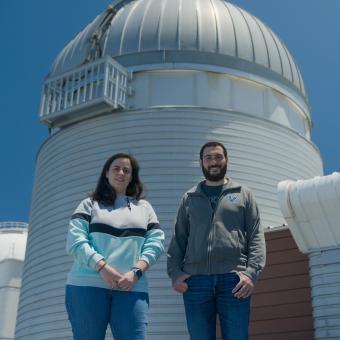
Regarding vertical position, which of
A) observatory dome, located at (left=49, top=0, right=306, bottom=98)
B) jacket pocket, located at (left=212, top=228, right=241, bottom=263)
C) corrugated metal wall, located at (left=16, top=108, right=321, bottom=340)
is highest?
observatory dome, located at (left=49, top=0, right=306, bottom=98)

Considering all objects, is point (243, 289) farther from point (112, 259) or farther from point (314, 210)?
point (314, 210)

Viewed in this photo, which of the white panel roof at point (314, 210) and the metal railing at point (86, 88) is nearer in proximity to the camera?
the white panel roof at point (314, 210)

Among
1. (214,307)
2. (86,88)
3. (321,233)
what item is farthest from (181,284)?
(86,88)

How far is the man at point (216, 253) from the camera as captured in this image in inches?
141

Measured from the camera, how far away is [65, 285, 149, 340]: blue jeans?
10.8ft

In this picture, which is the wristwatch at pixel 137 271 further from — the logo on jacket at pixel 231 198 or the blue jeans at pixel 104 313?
the logo on jacket at pixel 231 198

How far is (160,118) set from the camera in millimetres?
13016

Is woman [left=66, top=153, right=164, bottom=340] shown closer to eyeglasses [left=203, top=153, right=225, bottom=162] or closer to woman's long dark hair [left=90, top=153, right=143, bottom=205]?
A: woman's long dark hair [left=90, top=153, right=143, bottom=205]

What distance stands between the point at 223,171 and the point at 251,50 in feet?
37.3

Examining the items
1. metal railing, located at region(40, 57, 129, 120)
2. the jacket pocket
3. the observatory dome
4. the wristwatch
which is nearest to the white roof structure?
the jacket pocket

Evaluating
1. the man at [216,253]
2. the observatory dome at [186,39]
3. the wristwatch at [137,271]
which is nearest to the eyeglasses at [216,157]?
the man at [216,253]

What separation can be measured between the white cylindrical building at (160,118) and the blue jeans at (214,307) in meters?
7.86

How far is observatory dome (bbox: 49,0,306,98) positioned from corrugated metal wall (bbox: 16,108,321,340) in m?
1.82

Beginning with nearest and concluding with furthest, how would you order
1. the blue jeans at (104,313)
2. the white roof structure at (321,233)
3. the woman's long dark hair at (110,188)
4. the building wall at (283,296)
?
the blue jeans at (104,313) → the woman's long dark hair at (110,188) → the white roof structure at (321,233) → the building wall at (283,296)
